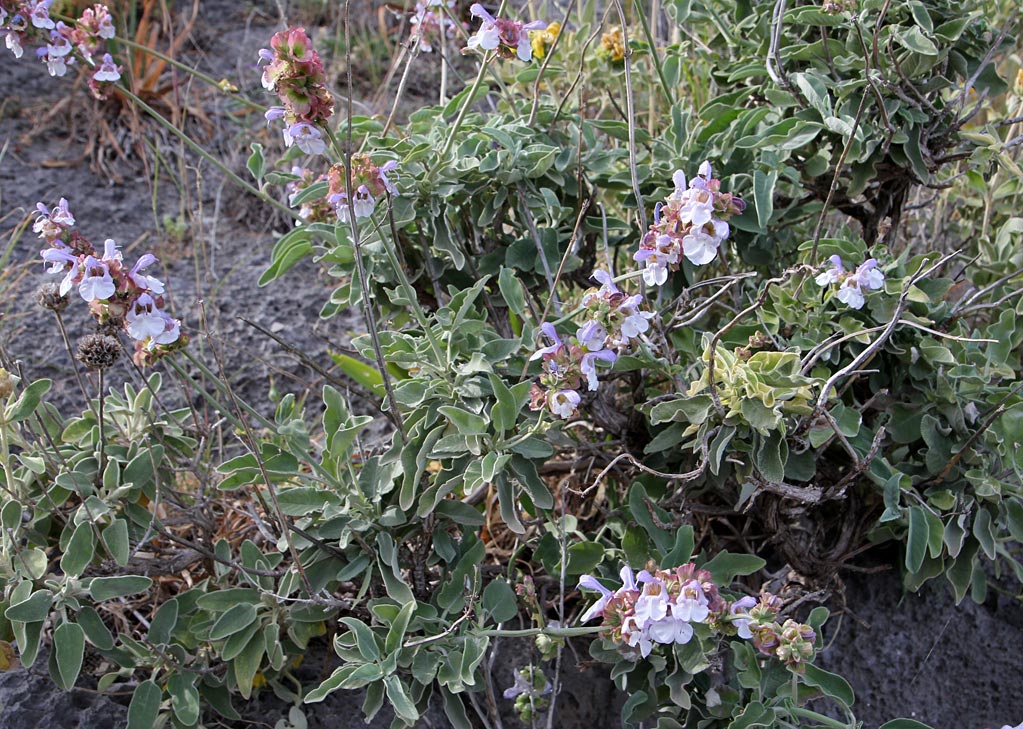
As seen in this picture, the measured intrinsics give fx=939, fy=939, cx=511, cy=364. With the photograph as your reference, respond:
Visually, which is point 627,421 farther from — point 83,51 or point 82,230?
point 82,230

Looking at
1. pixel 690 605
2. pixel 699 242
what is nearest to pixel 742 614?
pixel 690 605

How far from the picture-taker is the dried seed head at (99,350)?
151 cm

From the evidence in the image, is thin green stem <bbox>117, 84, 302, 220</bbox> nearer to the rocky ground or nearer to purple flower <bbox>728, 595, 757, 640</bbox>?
the rocky ground

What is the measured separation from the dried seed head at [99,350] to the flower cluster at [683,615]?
843mm

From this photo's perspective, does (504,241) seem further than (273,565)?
Yes

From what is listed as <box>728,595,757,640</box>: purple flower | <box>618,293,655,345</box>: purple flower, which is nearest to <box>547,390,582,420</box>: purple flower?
<box>618,293,655,345</box>: purple flower

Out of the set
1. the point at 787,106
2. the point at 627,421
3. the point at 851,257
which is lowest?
the point at 627,421

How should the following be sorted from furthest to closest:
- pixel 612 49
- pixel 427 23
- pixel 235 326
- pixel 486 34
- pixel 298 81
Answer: pixel 235 326, pixel 612 49, pixel 427 23, pixel 486 34, pixel 298 81

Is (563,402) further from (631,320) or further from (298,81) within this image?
(298,81)

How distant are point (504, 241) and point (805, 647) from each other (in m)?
1.04

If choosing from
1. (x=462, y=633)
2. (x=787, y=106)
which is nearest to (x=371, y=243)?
(x=462, y=633)

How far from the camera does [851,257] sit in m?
1.75

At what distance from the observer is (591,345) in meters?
1.46

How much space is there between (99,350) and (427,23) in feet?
3.57
